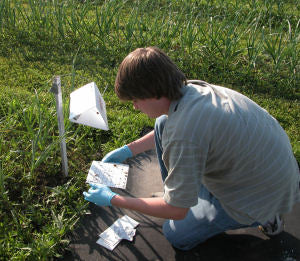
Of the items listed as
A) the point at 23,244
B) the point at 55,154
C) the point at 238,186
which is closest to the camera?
the point at 238,186

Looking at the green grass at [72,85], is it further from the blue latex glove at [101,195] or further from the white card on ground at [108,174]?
the blue latex glove at [101,195]

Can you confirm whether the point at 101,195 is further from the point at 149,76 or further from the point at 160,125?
the point at 149,76

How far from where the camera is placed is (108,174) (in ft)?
6.84

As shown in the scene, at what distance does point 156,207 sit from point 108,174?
2.27 ft

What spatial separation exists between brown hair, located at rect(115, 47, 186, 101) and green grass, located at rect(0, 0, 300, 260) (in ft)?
2.14

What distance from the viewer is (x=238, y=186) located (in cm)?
148

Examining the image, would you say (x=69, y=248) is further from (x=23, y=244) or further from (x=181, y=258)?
(x=181, y=258)

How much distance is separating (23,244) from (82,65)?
6.81ft

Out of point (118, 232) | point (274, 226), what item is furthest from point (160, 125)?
point (274, 226)

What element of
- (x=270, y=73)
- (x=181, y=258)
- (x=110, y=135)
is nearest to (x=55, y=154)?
(x=110, y=135)

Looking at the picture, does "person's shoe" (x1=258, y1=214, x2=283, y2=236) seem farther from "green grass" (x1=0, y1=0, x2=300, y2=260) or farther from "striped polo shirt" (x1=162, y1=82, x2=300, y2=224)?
"green grass" (x1=0, y1=0, x2=300, y2=260)

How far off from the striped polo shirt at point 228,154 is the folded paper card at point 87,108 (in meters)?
0.36

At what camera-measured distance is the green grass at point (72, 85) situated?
74.1 inches

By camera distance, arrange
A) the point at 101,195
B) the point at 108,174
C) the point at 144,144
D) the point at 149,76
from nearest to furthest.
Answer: the point at 149,76 → the point at 101,195 → the point at 144,144 → the point at 108,174
